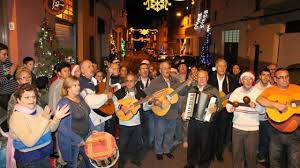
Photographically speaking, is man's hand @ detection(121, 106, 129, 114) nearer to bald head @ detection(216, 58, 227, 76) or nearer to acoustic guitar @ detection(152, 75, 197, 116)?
acoustic guitar @ detection(152, 75, 197, 116)

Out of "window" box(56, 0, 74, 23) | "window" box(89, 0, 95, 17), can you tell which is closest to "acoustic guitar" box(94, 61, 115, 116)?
"window" box(56, 0, 74, 23)

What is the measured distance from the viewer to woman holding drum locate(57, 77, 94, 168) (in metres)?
4.59

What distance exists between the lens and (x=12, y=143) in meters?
4.21

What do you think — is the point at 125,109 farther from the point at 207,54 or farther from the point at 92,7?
the point at 207,54

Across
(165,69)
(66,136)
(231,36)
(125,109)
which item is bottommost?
(66,136)

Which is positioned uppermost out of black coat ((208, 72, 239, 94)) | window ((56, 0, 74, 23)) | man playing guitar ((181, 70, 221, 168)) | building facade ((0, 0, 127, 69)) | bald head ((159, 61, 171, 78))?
window ((56, 0, 74, 23))

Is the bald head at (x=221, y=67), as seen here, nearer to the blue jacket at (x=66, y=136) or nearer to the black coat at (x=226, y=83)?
the black coat at (x=226, y=83)

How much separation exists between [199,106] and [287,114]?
153 centimetres

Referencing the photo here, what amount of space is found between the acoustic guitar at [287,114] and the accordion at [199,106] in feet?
3.49

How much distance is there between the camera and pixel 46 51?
979cm

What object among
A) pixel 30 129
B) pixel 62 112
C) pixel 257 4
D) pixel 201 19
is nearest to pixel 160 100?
pixel 62 112

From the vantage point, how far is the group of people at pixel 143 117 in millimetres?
4172

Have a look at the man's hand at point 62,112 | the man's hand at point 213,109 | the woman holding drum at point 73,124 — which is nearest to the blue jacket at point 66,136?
the woman holding drum at point 73,124

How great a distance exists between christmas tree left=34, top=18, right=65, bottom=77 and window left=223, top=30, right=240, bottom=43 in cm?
1753
